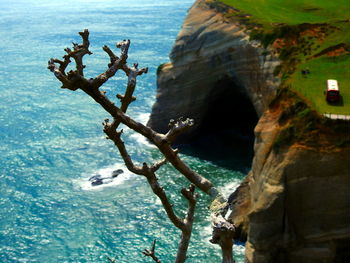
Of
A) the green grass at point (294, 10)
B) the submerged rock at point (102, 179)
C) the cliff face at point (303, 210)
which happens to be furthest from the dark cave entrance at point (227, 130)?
the cliff face at point (303, 210)

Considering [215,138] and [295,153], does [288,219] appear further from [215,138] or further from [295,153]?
[215,138]

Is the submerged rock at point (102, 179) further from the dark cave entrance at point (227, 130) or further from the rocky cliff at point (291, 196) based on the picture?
the rocky cliff at point (291, 196)

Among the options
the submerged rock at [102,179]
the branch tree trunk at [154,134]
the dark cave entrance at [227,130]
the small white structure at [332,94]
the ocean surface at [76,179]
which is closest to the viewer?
the branch tree trunk at [154,134]

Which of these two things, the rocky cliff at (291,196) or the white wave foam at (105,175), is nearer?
the rocky cliff at (291,196)

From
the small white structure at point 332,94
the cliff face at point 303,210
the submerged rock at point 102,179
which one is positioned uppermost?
the submerged rock at point 102,179

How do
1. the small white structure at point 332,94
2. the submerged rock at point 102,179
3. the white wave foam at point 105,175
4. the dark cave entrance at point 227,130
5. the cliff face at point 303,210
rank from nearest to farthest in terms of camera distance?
the cliff face at point 303,210
the small white structure at point 332,94
the white wave foam at point 105,175
the submerged rock at point 102,179
the dark cave entrance at point 227,130

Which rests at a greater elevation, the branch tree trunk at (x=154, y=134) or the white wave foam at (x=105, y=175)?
the white wave foam at (x=105, y=175)

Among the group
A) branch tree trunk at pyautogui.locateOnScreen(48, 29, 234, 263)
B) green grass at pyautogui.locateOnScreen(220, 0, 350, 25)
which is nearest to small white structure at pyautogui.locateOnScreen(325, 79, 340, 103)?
green grass at pyautogui.locateOnScreen(220, 0, 350, 25)
